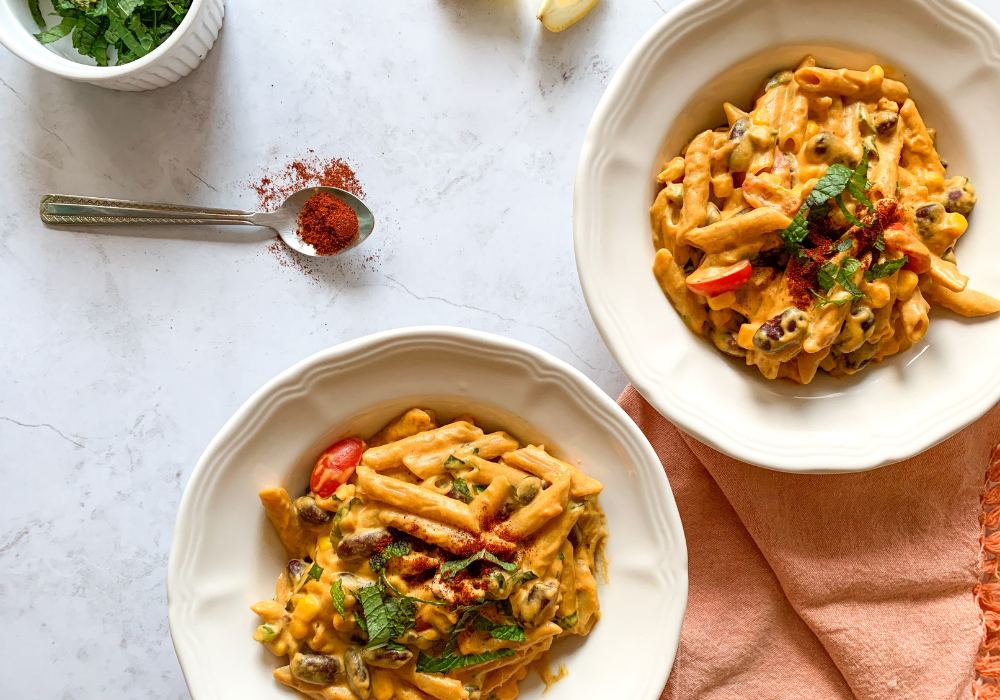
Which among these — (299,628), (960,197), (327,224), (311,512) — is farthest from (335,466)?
(960,197)

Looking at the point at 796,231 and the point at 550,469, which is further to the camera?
the point at 550,469

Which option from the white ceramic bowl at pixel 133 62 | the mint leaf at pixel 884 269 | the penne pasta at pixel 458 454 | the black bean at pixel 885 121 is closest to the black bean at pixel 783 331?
the mint leaf at pixel 884 269

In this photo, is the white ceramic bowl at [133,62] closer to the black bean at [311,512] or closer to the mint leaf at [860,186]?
the black bean at [311,512]

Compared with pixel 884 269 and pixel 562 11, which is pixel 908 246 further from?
pixel 562 11

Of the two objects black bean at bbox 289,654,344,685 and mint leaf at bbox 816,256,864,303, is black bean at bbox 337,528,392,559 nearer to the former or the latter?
black bean at bbox 289,654,344,685

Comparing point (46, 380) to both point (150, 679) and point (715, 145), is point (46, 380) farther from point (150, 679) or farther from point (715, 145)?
point (715, 145)

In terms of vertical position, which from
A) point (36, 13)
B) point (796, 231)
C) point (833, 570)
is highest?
point (36, 13)

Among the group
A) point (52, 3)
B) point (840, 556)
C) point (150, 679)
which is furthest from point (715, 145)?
point (150, 679)
